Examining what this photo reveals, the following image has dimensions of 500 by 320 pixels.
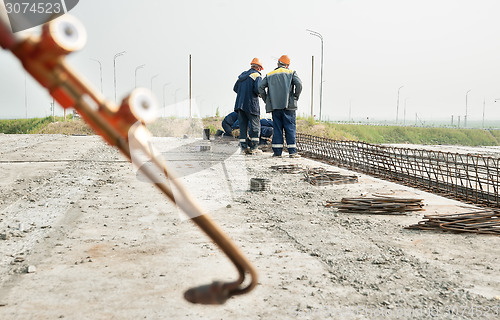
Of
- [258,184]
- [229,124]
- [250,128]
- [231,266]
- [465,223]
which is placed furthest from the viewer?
[229,124]

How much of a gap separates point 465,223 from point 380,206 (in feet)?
2.80

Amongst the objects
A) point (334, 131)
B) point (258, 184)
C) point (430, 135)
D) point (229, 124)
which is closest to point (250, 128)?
point (229, 124)

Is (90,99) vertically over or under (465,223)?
over

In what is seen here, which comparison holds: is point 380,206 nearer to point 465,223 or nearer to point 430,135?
point 465,223

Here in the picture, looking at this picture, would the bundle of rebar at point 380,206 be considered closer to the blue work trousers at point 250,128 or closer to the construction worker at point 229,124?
the blue work trousers at point 250,128

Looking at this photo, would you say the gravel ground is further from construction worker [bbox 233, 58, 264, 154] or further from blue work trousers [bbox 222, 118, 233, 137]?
blue work trousers [bbox 222, 118, 233, 137]

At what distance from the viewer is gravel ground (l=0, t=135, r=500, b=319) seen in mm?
2156

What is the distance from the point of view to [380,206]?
4.37m

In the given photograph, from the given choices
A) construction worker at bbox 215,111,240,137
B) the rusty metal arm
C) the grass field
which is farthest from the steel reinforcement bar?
the rusty metal arm

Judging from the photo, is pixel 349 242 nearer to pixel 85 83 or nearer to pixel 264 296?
pixel 264 296

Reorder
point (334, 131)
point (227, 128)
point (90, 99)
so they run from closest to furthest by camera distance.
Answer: point (90, 99) < point (227, 128) < point (334, 131)

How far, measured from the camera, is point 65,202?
4668 mm

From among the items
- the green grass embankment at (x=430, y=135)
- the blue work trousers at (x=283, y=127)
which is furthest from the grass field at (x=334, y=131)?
the blue work trousers at (x=283, y=127)

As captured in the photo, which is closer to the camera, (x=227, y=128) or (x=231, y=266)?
(x=231, y=266)
